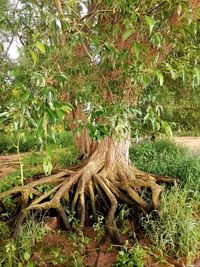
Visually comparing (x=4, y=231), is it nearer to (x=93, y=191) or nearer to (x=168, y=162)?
(x=93, y=191)

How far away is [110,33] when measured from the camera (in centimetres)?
235

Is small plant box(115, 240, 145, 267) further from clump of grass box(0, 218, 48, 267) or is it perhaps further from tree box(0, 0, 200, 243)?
clump of grass box(0, 218, 48, 267)

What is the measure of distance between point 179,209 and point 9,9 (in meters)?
2.73

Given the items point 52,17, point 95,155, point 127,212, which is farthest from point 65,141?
point 52,17

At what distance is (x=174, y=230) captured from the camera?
2.86 m

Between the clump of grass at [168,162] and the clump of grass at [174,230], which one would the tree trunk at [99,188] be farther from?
the clump of grass at [168,162]

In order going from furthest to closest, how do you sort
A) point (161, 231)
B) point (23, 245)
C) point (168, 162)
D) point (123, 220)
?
point (168, 162) → point (123, 220) → point (161, 231) → point (23, 245)

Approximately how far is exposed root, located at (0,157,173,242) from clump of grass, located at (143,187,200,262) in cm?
22

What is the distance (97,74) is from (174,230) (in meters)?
1.80

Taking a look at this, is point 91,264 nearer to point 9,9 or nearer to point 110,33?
point 110,33

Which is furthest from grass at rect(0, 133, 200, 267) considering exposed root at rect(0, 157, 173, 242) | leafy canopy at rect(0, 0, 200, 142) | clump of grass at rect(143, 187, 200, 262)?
leafy canopy at rect(0, 0, 200, 142)

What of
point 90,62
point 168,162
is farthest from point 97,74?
point 168,162

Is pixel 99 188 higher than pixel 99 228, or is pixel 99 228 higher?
pixel 99 188

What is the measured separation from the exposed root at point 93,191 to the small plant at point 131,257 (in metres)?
0.36
